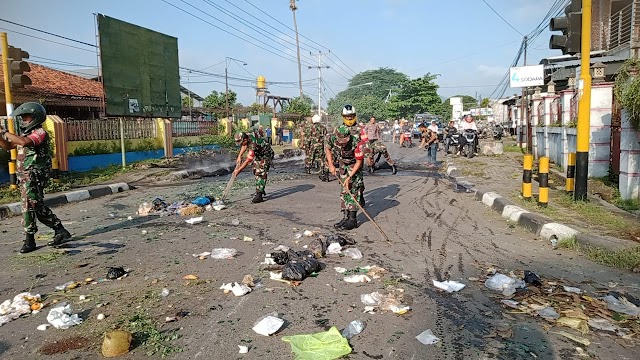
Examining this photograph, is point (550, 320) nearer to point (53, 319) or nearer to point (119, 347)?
point (119, 347)

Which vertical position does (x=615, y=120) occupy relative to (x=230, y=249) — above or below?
above

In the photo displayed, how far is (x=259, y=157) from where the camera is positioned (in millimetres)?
9359

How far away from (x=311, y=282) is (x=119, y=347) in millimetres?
1952

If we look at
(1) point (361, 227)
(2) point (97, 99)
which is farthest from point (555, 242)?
(2) point (97, 99)

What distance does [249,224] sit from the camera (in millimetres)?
7355

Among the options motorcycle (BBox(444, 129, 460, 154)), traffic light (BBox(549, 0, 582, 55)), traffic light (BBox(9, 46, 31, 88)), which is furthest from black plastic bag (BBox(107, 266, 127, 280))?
motorcycle (BBox(444, 129, 460, 154))

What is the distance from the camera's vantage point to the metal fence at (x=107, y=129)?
16.2 metres

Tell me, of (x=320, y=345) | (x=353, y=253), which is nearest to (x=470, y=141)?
(x=353, y=253)

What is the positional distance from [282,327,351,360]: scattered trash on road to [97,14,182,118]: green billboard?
15483mm

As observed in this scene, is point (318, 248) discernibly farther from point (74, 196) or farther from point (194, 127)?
point (194, 127)

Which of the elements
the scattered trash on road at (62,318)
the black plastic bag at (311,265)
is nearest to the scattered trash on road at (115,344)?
the scattered trash on road at (62,318)

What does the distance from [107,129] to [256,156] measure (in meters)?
11.1

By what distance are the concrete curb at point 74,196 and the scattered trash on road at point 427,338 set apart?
9.04 m

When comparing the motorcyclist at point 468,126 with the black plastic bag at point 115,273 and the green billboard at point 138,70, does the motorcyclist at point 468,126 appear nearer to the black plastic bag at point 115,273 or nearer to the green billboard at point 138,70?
the green billboard at point 138,70
